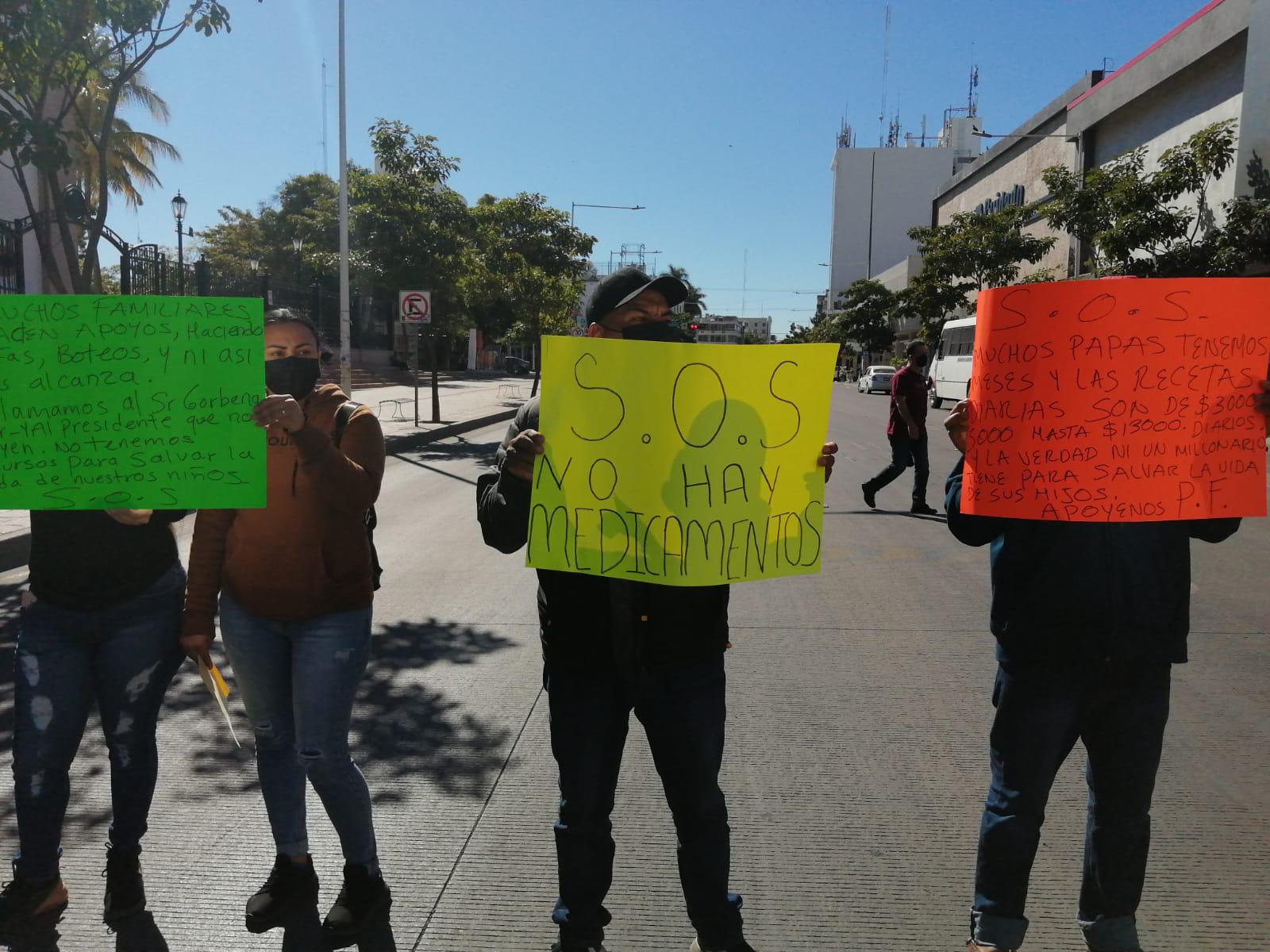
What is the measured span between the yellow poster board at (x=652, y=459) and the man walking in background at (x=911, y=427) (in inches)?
320

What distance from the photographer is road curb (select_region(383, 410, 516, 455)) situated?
18109mm

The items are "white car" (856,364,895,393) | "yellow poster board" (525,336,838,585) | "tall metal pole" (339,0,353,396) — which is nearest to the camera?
"yellow poster board" (525,336,838,585)

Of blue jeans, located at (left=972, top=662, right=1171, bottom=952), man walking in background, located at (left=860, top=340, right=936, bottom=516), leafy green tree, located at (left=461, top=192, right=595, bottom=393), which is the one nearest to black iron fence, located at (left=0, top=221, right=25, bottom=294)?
leafy green tree, located at (left=461, top=192, right=595, bottom=393)

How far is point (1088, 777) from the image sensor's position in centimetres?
281

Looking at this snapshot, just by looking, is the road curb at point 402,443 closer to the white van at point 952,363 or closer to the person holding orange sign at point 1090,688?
the person holding orange sign at point 1090,688

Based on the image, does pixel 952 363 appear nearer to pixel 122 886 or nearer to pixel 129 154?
pixel 129 154

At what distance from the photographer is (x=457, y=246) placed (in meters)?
22.7

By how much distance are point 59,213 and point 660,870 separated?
27.8 ft

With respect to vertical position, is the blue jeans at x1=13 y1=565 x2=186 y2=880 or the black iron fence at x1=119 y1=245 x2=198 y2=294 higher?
the black iron fence at x1=119 y1=245 x2=198 y2=294

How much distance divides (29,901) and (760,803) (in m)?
2.37

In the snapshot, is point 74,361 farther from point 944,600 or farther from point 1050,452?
point 944,600

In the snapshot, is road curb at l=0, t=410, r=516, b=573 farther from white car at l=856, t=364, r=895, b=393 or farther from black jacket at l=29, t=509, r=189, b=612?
white car at l=856, t=364, r=895, b=393

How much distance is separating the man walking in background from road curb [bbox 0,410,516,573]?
160 inches

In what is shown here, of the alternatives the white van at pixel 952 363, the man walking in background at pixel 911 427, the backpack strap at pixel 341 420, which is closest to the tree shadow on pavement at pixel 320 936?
the backpack strap at pixel 341 420
